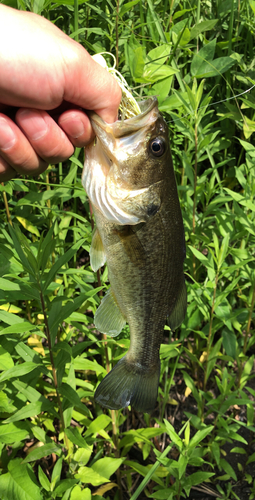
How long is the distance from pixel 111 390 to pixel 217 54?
302 cm

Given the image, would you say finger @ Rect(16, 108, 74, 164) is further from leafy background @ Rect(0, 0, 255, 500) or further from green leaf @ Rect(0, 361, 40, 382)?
green leaf @ Rect(0, 361, 40, 382)

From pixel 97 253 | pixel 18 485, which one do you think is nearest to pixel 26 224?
pixel 97 253

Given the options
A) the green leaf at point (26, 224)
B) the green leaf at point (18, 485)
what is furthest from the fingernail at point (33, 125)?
the green leaf at point (18, 485)

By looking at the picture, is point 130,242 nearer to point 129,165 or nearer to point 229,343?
point 129,165

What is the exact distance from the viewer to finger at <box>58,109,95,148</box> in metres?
1.46

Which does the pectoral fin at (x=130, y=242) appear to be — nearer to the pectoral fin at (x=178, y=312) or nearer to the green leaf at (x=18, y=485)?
the pectoral fin at (x=178, y=312)

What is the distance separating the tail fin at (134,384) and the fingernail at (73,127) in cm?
100

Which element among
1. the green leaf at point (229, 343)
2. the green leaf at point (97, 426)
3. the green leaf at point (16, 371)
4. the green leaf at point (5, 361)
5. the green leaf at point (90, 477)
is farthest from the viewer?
the green leaf at point (229, 343)

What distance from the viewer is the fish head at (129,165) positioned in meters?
1.43

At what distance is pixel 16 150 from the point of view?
4.85 ft

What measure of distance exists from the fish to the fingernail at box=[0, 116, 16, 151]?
29 cm

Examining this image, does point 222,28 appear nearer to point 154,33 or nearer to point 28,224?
point 154,33

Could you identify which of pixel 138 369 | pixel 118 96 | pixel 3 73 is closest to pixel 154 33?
pixel 118 96

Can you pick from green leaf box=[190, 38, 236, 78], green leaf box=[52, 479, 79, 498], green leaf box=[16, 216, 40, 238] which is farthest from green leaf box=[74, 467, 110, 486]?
green leaf box=[190, 38, 236, 78]
